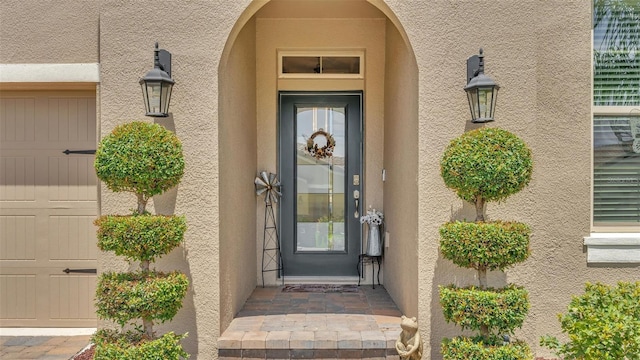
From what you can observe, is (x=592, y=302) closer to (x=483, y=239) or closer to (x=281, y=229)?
(x=483, y=239)

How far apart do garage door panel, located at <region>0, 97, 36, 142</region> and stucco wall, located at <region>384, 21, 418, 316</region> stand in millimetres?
3520

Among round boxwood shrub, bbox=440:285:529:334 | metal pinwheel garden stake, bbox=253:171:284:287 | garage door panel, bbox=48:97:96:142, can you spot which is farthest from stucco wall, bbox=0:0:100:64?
round boxwood shrub, bbox=440:285:529:334

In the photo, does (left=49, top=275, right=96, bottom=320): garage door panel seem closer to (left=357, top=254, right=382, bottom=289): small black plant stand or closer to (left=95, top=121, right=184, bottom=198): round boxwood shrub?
(left=95, top=121, right=184, bottom=198): round boxwood shrub

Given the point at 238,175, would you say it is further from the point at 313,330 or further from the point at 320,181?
the point at 313,330

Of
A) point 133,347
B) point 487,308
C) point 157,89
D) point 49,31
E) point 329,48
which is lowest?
point 133,347

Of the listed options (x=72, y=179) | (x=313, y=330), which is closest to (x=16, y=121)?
(x=72, y=179)

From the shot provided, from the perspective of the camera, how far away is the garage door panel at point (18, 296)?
400cm

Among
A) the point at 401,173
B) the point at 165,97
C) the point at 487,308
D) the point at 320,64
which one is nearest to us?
the point at 487,308

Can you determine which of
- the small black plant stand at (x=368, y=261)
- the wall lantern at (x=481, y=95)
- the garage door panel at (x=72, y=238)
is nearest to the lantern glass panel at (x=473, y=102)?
the wall lantern at (x=481, y=95)

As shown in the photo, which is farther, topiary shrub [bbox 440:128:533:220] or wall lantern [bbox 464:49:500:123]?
wall lantern [bbox 464:49:500:123]

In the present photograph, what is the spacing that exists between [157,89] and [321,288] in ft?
9.10

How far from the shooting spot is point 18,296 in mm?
4012

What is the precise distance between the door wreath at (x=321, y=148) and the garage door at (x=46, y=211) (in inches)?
Result: 90.3

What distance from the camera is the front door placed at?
4.99 meters
